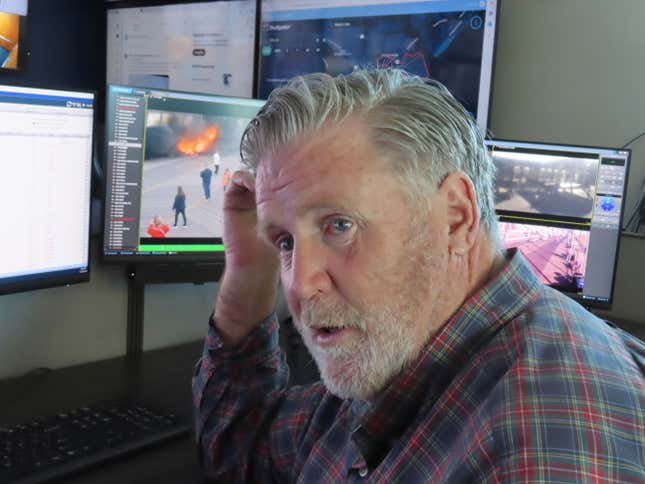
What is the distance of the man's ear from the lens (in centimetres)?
77

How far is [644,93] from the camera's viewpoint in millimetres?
1957

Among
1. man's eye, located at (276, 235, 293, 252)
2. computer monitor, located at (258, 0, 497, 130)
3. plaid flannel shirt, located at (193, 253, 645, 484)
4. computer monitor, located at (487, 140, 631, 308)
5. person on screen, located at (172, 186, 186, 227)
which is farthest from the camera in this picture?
computer monitor, located at (258, 0, 497, 130)

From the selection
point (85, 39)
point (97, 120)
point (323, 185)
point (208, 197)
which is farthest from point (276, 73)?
point (323, 185)

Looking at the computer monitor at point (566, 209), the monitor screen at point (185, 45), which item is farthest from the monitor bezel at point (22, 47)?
the computer monitor at point (566, 209)

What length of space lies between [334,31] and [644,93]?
1.01 metres

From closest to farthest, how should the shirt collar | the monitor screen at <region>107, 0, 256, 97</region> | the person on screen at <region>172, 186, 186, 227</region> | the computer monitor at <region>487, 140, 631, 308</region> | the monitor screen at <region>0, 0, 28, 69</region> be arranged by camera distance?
the shirt collar < the person on screen at <region>172, 186, 186, 227</region> < the computer monitor at <region>487, 140, 631, 308</region> < the monitor screen at <region>107, 0, 256, 97</region> < the monitor screen at <region>0, 0, 28, 69</region>

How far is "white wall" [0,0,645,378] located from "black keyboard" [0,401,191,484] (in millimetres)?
293

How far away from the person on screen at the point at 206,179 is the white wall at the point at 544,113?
0.73 ft

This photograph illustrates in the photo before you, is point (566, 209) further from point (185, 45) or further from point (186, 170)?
point (185, 45)

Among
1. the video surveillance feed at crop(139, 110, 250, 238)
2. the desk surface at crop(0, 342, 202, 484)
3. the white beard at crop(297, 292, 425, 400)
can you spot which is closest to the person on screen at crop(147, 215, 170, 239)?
the video surveillance feed at crop(139, 110, 250, 238)

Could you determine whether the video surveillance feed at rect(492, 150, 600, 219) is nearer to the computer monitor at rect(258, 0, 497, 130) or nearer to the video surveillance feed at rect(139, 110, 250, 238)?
the computer monitor at rect(258, 0, 497, 130)

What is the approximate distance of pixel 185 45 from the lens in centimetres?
289

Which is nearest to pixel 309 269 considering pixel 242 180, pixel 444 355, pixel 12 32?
pixel 444 355

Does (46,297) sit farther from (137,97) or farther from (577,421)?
(577,421)
